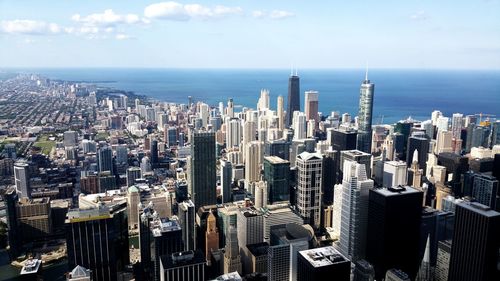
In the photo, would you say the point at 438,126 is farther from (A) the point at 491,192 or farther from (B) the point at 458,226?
(B) the point at 458,226

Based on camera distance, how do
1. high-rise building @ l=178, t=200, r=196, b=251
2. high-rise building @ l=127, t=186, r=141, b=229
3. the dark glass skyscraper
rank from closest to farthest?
high-rise building @ l=178, t=200, r=196, b=251, high-rise building @ l=127, t=186, r=141, b=229, the dark glass skyscraper

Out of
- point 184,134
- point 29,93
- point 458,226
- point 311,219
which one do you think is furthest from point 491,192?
point 29,93

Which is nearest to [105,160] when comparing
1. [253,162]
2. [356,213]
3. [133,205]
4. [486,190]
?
[133,205]

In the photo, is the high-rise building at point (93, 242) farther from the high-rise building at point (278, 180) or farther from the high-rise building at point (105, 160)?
the high-rise building at point (105, 160)

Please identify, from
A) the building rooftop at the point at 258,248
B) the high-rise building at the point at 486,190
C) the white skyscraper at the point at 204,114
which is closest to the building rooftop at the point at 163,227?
the building rooftop at the point at 258,248

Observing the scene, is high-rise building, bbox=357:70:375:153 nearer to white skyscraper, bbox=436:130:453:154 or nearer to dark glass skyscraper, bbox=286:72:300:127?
white skyscraper, bbox=436:130:453:154

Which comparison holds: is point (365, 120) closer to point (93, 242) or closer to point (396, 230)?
point (396, 230)

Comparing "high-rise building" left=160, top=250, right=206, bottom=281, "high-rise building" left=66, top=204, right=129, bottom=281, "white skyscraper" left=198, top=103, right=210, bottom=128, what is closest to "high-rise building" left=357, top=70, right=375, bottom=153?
"white skyscraper" left=198, top=103, right=210, bottom=128
